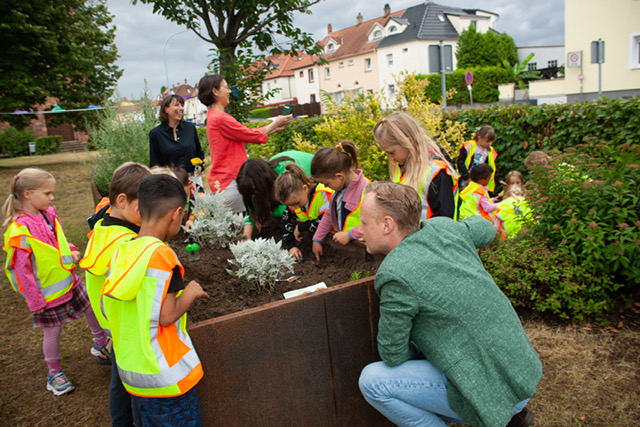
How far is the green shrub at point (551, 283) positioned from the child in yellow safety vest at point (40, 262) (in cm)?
325

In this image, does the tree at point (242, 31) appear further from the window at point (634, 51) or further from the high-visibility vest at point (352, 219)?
the window at point (634, 51)

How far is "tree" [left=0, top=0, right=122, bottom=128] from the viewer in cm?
1601

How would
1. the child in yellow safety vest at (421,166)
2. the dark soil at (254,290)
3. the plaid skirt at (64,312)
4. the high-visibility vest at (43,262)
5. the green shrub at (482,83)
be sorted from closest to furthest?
the dark soil at (254,290) < the child in yellow safety vest at (421,166) < the high-visibility vest at (43,262) < the plaid skirt at (64,312) < the green shrub at (482,83)

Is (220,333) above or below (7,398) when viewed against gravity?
above

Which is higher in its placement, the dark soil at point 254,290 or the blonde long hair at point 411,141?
the blonde long hair at point 411,141

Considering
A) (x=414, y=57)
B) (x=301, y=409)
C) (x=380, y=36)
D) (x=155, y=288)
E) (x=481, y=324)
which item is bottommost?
(x=301, y=409)

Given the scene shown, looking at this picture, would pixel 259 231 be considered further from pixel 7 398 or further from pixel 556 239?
pixel 556 239

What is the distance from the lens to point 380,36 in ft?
165

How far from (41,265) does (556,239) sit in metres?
4.13

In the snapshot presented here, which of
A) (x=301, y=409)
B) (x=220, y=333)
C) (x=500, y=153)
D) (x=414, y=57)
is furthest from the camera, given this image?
(x=414, y=57)

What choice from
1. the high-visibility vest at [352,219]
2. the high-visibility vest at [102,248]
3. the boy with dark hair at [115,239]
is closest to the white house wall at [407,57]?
the high-visibility vest at [352,219]

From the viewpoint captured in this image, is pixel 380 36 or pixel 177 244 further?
pixel 380 36

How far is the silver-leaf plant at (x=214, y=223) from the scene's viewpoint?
13.8 feet

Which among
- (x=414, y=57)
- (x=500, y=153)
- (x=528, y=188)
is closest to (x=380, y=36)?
(x=414, y=57)
